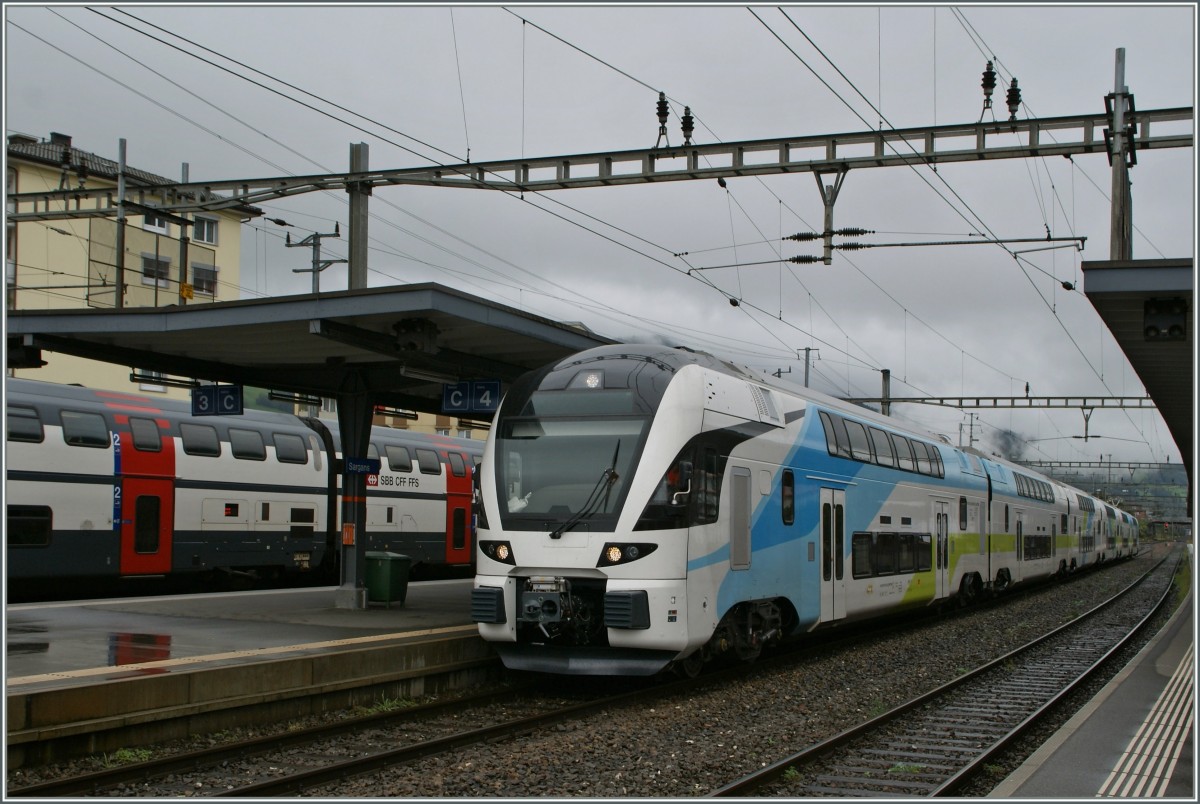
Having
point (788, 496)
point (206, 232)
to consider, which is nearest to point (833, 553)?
point (788, 496)

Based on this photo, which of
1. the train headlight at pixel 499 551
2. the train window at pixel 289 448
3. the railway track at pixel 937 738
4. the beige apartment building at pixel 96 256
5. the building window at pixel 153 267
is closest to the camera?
the railway track at pixel 937 738

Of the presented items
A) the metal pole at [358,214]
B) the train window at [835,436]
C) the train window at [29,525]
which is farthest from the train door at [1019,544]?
the train window at [29,525]

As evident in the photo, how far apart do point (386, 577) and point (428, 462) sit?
11.7 meters

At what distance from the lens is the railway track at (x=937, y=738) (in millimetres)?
8266

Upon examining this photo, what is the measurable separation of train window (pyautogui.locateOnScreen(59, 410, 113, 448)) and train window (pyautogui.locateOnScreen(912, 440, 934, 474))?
Answer: 13990mm

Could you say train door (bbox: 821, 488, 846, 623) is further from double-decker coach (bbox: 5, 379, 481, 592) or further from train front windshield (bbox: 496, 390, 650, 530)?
double-decker coach (bbox: 5, 379, 481, 592)

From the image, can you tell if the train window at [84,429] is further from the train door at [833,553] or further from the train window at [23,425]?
the train door at [833,553]

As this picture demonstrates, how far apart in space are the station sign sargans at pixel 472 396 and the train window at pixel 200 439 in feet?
24.2

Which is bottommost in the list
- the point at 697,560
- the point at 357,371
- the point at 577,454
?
the point at 697,560

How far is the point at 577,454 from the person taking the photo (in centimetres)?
1156

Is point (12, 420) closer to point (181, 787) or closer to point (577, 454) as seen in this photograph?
point (577, 454)

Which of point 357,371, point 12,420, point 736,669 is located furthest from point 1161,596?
point 12,420

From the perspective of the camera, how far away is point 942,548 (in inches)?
811

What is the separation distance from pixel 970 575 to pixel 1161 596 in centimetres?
1222
